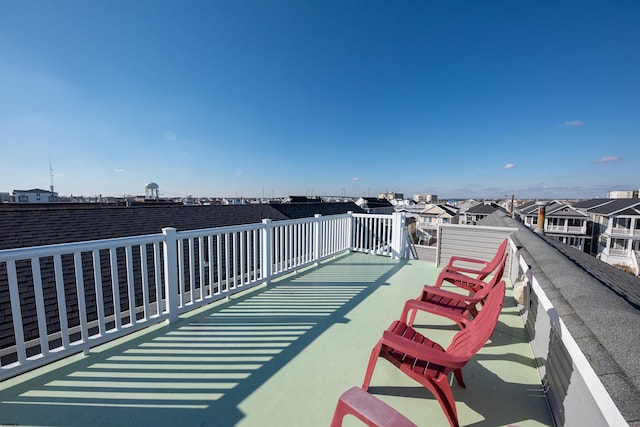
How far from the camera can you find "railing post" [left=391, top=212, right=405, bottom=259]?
528 centimetres

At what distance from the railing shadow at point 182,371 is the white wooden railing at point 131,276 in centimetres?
22

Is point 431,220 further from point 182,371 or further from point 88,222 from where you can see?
point 182,371

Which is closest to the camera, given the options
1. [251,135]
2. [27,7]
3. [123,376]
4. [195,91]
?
[123,376]

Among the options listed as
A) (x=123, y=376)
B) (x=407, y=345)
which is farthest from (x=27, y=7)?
(x=407, y=345)

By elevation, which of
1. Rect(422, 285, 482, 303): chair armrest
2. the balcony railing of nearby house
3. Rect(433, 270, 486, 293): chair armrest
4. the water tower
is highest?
the water tower

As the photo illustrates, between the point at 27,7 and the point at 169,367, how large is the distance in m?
7.61

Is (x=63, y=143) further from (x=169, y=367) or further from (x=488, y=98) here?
(x=488, y=98)

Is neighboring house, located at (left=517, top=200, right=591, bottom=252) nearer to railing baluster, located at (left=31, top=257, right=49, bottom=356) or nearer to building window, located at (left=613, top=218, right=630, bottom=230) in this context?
building window, located at (left=613, top=218, right=630, bottom=230)

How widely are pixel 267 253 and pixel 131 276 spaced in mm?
1765

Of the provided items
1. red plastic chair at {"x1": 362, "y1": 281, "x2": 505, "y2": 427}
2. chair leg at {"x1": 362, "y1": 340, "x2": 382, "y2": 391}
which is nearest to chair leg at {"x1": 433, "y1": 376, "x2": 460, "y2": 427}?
red plastic chair at {"x1": 362, "y1": 281, "x2": 505, "y2": 427}

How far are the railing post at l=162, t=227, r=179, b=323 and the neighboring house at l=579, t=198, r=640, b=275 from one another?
31.2 meters

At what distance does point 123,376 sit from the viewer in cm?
187

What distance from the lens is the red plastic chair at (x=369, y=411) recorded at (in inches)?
33.9

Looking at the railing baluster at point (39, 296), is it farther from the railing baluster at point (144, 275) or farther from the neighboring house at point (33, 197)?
the neighboring house at point (33, 197)
